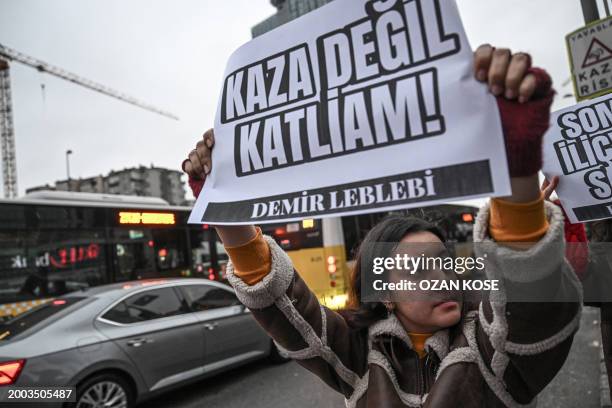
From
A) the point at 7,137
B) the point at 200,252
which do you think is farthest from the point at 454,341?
the point at 7,137

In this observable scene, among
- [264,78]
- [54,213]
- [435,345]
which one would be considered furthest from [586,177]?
[54,213]

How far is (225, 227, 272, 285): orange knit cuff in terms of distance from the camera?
4.51ft

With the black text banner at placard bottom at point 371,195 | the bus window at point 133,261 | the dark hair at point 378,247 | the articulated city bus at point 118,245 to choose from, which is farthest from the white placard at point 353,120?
the bus window at point 133,261

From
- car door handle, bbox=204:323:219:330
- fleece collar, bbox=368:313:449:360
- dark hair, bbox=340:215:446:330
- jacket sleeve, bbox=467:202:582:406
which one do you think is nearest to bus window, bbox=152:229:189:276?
car door handle, bbox=204:323:219:330

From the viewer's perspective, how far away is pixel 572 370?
4.79 m

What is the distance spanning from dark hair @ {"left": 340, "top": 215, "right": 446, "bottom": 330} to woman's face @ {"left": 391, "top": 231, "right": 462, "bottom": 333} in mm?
32

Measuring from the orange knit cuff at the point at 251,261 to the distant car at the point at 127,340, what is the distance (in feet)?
10.9

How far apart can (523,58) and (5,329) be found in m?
5.07

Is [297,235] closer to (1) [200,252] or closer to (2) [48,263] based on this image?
(1) [200,252]

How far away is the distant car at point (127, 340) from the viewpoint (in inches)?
148

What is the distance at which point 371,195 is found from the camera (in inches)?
41.0

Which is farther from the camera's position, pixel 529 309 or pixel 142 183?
pixel 142 183

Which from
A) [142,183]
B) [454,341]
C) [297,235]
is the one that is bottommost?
[454,341]

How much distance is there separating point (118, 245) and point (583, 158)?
7845 millimetres
